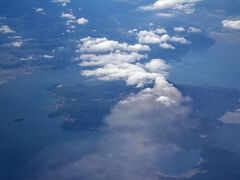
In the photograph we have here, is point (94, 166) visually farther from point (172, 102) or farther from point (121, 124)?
point (172, 102)

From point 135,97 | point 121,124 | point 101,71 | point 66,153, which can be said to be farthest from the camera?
point 101,71

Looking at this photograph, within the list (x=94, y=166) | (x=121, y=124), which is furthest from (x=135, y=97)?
(x=94, y=166)

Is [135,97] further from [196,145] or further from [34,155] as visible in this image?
[34,155]

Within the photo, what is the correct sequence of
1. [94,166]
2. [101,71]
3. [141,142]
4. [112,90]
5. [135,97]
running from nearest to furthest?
[94,166] → [141,142] → [135,97] → [112,90] → [101,71]

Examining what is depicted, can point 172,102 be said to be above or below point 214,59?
below

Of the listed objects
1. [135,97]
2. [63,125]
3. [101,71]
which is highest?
[101,71]

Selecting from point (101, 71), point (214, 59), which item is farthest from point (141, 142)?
point (214, 59)

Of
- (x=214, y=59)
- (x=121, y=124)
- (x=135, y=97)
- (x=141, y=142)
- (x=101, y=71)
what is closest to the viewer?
(x=141, y=142)

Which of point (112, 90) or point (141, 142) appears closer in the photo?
point (141, 142)

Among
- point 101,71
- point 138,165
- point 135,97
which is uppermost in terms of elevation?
point 101,71
